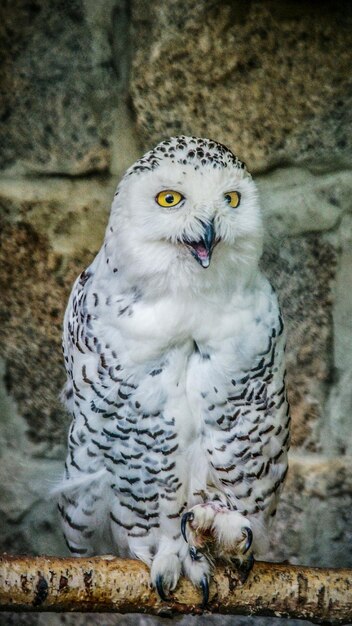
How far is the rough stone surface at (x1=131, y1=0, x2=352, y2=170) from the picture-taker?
8.35 ft

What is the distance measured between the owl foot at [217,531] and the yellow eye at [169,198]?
643 millimetres

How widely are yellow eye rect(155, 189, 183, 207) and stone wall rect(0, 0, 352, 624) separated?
64 centimetres

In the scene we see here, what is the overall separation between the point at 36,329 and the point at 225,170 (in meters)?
0.90

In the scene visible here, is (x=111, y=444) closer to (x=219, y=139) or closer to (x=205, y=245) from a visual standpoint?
(x=205, y=245)

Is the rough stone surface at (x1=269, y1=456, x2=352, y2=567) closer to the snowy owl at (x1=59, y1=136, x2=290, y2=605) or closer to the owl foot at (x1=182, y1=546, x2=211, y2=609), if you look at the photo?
the snowy owl at (x1=59, y1=136, x2=290, y2=605)

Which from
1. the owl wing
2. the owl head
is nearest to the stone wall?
the owl wing

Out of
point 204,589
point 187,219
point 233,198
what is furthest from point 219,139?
point 204,589

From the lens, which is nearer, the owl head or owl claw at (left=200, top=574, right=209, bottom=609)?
the owl head

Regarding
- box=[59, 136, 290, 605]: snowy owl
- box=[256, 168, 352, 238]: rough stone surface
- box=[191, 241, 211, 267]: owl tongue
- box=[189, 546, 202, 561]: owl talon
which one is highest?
box=[256, 168, 352, 238]: rough stone surface

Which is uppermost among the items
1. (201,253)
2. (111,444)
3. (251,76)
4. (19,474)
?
(251,76)

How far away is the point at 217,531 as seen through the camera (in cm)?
216

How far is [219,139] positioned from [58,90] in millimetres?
443

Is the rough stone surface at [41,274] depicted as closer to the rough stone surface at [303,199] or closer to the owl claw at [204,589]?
the rough stone surface at [303,199]

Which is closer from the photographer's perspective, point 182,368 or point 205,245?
point 205,245
